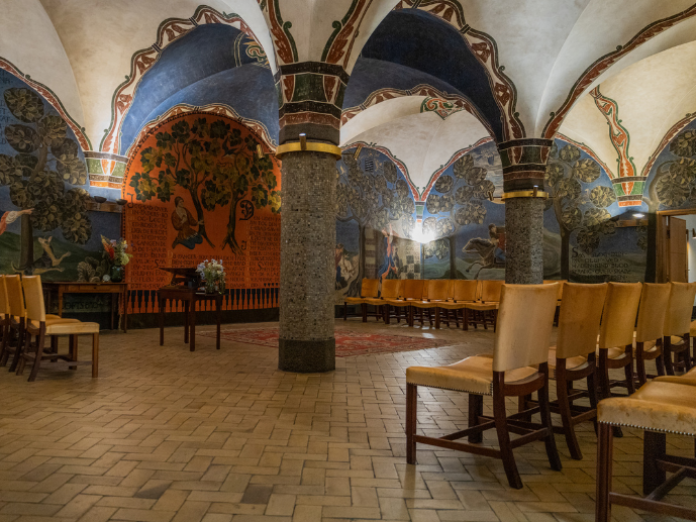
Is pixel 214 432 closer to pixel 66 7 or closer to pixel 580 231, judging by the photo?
pixel 66 7

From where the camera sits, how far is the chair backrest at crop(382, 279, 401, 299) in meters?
12.0

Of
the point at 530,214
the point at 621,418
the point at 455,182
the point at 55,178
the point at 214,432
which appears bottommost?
the point at 214,432

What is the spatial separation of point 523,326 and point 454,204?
41.7 ft

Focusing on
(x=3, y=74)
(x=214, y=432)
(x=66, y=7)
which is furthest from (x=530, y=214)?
(x=3, y=74)

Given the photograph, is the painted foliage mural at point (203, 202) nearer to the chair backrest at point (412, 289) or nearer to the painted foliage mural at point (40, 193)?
the painted foliage mural at point (40, 193)

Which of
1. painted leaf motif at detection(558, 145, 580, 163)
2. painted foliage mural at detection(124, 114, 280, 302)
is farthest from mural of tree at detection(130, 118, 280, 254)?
painted leaf motif at detection(558, 145, 580, 163)

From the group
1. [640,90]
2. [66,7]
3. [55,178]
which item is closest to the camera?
[66,7]

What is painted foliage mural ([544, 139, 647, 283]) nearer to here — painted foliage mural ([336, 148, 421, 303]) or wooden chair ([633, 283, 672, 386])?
painted foliage mural ([336, 148, 421, 303])

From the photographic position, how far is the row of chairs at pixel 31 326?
201 inches

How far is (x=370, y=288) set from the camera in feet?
40.9

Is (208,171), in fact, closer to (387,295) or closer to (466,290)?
(387,295)

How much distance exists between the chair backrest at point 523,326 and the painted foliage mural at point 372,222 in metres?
10.4

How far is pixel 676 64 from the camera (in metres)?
10.5

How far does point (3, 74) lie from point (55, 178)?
1793mm
